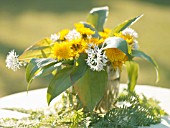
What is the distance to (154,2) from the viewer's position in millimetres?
6484

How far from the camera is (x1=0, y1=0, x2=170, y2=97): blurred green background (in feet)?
14.0

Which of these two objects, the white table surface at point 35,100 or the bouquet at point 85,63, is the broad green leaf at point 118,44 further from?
the white table surface at point 35,100

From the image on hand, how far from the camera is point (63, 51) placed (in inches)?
64.7

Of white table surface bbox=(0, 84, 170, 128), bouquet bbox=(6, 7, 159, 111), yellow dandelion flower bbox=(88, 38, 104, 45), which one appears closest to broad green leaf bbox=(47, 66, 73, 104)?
bouquet bbox=(6, 7, 159, 111)

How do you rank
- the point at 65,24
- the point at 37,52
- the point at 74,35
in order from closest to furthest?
the point at 74,35
the point at 37,52
the point at 65,24

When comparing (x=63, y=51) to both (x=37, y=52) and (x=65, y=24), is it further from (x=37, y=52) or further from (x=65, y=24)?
(x=65, y=24)

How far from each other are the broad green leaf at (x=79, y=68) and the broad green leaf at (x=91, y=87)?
3cm

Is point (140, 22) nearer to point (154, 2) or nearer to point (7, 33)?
point (154, 2)

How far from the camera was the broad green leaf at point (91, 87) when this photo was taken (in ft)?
5.37


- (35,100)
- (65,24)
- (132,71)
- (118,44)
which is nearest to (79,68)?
(118,44)

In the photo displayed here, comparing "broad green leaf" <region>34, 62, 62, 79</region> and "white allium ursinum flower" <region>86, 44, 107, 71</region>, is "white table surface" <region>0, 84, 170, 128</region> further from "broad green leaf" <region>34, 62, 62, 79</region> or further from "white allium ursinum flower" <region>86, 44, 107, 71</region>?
"white allium ursinum flower" <region>86, 44, 107, 71</region>

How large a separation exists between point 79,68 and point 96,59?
0.06m

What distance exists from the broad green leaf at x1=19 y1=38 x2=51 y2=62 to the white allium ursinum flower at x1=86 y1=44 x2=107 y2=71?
21 centimetres

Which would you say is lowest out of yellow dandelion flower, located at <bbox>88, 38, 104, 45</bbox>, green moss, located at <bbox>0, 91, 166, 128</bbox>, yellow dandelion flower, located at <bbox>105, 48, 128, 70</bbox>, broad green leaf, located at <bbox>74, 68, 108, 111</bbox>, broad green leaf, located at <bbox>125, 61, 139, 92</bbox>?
green moss, located at <bbox>0, 91, 166, 128</bbox>
